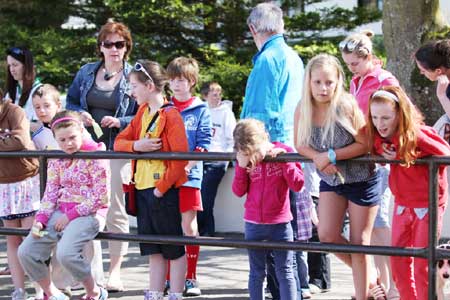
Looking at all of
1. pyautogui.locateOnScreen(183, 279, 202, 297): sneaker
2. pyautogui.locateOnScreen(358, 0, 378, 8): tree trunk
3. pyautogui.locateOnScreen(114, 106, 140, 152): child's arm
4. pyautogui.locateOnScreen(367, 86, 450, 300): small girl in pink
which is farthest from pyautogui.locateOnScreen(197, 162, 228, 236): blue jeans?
pyautogui.locateOnScreen(358, 0, 378, 8): tree trunk

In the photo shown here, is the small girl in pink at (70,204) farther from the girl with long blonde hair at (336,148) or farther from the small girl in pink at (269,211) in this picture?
the girl with long blonde hair at (336,148)

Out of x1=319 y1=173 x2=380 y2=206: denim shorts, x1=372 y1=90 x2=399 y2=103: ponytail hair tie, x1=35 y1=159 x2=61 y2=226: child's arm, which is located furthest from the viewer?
x1=35 y1=159 x2=61 y2=226: child's arm

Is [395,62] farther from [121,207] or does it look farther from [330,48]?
[121,207]

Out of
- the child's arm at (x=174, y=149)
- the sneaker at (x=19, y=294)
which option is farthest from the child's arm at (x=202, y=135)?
the sneaker at (x=19, y=294)

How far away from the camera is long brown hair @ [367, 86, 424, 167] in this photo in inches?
181

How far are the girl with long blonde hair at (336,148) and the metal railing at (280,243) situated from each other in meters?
0.26

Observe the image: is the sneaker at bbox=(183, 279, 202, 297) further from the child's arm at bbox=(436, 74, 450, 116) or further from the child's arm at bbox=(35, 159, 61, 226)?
the child's arm at bbox=(436, 74, 450, 116)

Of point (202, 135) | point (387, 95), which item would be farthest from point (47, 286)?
point (387, 95)

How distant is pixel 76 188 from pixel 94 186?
122 mm

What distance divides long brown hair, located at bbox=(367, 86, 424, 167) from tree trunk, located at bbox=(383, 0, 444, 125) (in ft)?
19.5

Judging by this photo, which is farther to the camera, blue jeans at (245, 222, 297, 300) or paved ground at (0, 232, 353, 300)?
paved ground at (0, 232, 353, 300)

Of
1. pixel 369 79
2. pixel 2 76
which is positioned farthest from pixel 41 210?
pixel 2 76

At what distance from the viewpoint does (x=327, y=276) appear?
702cm

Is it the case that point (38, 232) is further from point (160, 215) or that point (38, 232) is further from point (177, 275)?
point (177, 275)
